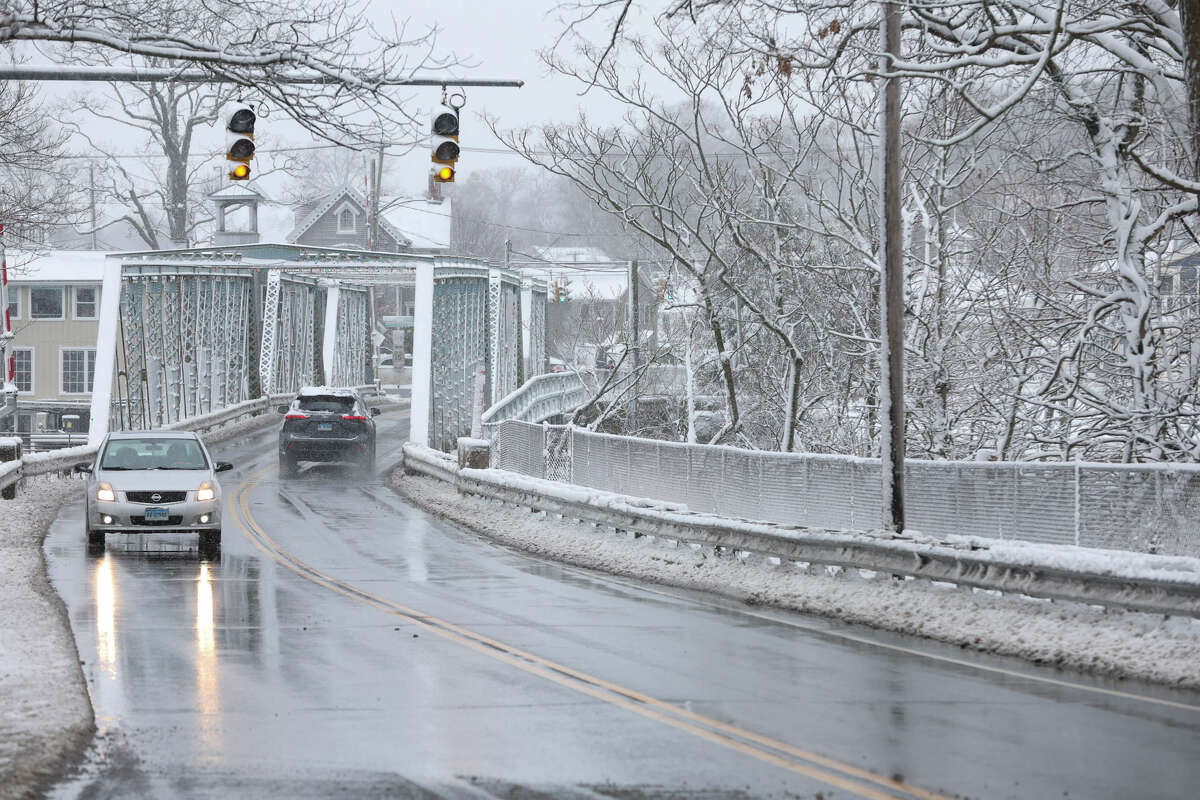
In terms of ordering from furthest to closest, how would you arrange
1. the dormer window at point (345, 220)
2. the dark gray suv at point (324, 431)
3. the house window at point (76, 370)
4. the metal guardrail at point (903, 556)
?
1. the dormer window at point (345, 220)
2. the house window at point (76, 370)
3. the dark gray suv at point (324, 431)
4. the metal guardrail at point (903, 556)

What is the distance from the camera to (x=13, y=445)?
91.5 ft

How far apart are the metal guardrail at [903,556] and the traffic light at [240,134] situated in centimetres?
705

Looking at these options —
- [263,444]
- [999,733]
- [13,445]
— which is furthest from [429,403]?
[999,733]

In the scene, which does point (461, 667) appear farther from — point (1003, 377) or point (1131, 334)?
point (1003, 377)

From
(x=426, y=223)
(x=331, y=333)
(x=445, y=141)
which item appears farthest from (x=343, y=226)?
(x=445, y=141)

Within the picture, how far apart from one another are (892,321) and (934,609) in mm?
3738

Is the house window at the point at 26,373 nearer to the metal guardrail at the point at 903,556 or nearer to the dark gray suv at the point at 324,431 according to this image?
the dark gray suv at the point at 324,431

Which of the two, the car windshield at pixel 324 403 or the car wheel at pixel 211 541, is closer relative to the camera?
the car wheel at pixel 211 541

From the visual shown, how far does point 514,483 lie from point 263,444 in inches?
829

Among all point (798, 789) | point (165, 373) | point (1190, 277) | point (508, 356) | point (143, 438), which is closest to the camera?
point (798, 789)

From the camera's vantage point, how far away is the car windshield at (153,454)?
2197 centimetres

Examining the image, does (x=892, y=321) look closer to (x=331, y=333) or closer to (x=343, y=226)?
(x=331, y=333)

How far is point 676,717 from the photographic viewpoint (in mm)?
9797

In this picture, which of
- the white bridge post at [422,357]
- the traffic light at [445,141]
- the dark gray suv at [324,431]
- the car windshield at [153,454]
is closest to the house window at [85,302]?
the white bridge post at [422,357]
